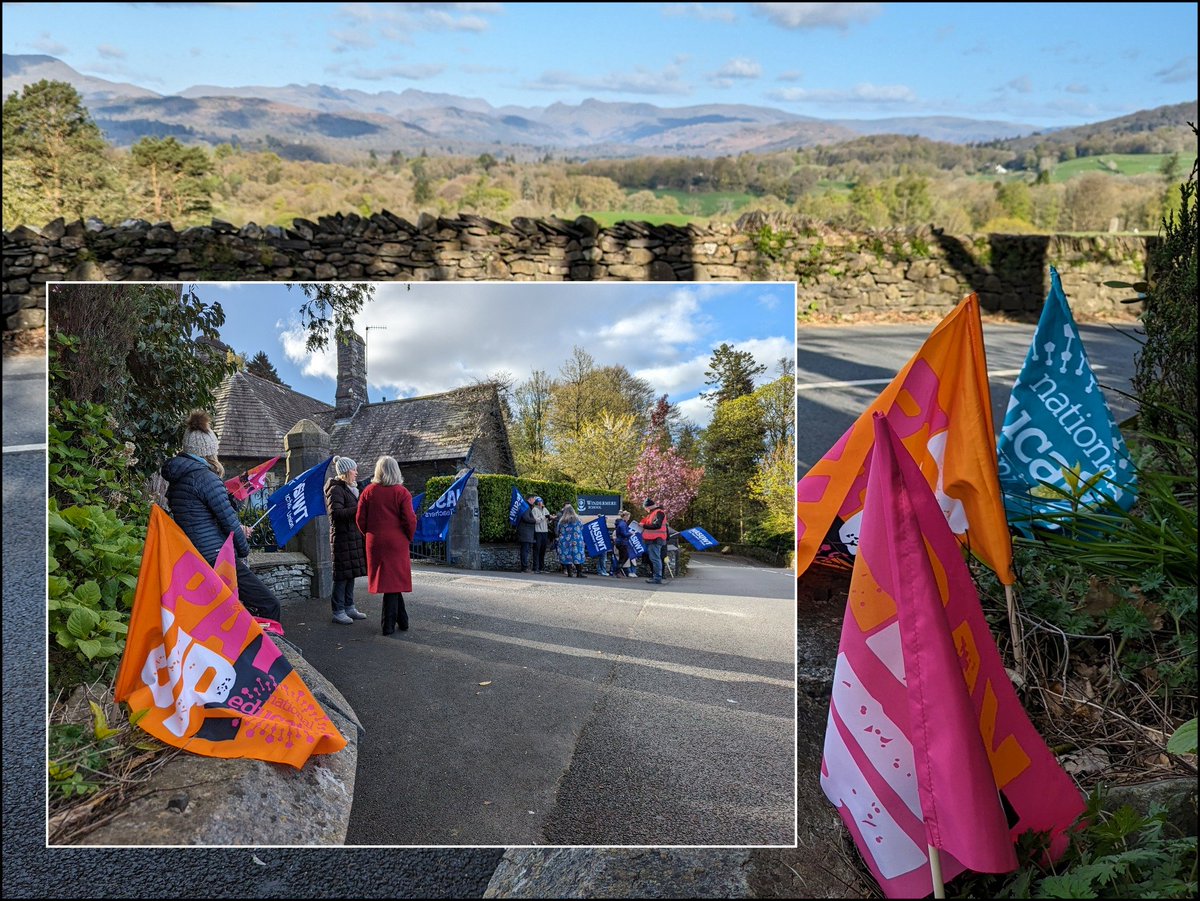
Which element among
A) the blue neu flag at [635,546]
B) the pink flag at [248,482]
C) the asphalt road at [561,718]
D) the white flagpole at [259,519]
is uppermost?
the pink flag at [248,482]

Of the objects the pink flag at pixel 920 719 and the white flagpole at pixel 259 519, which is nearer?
the pink flag at pixel 920 719

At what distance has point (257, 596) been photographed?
2375mm

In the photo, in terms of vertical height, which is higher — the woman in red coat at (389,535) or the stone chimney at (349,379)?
the stone chimney at (349,379)

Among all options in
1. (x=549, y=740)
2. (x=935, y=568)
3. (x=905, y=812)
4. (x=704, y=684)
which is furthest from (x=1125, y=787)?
(x=549, y=740)

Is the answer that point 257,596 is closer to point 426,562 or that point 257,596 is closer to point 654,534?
point 426,562

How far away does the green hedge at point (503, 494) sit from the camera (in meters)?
2.47

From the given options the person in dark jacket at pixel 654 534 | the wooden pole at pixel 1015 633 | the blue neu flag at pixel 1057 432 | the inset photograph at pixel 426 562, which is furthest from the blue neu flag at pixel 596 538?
the blue neu flag at pixel 1057 432

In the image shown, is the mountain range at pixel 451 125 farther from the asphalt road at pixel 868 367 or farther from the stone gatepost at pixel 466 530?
the stone gatepost at pixel 466 530

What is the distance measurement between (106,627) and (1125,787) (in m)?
3.21

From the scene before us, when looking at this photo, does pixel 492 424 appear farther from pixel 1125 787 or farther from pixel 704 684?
pixel 1125 787

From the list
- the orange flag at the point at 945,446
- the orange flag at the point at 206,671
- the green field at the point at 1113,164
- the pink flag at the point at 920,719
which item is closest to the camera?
the pink flag at the point at 920,719

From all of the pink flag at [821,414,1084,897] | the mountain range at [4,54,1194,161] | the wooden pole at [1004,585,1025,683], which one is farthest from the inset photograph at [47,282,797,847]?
the mountain range at [4,54,1194,161]

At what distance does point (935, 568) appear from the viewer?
214cm

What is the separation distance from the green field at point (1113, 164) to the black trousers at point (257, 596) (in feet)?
110
